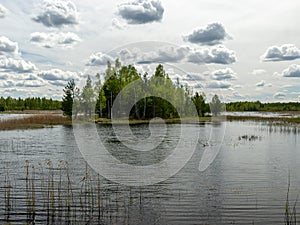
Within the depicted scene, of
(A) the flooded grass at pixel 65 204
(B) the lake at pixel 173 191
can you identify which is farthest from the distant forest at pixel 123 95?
(A) the flooded grass at pixel 65 204

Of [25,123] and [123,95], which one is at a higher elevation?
[123,95]

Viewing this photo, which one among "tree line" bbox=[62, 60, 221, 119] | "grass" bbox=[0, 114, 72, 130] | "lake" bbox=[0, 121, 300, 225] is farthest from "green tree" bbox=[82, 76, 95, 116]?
"lake" bbox=[0, 121, 300, 225]

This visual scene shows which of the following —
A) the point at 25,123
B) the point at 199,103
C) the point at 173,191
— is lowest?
the point at 173,191

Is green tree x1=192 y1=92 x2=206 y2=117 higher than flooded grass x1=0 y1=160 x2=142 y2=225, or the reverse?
green tree x1=192 y1=92 x2=206 y2=117

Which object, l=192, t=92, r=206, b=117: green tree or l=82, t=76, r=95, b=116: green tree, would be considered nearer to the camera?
l=82, t=76, r=95, b=116: green tree

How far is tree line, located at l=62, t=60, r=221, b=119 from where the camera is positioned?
76.9 metres

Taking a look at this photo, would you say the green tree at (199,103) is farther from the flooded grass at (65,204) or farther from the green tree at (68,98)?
the flooded grass at (65,204)

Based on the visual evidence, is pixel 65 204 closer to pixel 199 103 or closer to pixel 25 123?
pixel 25 123

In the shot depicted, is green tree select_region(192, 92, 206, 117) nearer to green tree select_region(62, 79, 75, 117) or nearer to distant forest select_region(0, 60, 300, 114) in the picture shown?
distant forest select_region(0, 60, 300, 114)

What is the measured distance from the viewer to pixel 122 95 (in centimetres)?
7650

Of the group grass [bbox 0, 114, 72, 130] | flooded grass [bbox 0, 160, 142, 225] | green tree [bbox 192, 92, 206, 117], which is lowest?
flooded grass [bbox 0, 160, 142, 225]

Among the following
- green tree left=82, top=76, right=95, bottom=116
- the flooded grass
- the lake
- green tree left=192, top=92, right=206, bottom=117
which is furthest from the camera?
green tree left=192, top=92, right=206, bottom=117

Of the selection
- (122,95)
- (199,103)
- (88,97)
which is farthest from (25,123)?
(199,103)

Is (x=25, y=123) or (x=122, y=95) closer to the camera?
(x=25, y=123)
